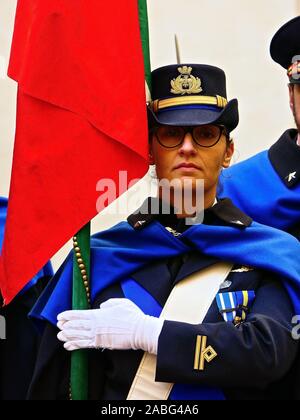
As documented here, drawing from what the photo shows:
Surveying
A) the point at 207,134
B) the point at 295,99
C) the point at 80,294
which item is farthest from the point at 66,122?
the point at 295,99

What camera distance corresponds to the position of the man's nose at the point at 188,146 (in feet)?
11.8

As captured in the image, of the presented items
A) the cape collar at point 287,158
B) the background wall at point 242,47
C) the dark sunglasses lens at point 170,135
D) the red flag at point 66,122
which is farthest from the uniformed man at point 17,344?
the background wall at point 242,47

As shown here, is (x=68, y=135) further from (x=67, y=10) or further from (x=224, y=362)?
(x=224, y=362)

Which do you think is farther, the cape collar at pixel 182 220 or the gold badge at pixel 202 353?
the cape collar at pixel 182 220

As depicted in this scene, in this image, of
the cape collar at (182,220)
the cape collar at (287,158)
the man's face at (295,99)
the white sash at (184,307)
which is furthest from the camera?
the cape collar at (287,158)

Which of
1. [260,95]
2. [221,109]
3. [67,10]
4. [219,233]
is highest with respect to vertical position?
[260,95]

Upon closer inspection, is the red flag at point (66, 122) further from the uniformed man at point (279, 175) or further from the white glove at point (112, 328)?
the uniformed man at point (279, 175)

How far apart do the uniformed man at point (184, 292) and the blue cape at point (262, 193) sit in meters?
0.42

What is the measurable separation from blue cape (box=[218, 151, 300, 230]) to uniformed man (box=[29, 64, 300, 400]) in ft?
1.37

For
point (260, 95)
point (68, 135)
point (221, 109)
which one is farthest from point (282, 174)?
point (260, 95)

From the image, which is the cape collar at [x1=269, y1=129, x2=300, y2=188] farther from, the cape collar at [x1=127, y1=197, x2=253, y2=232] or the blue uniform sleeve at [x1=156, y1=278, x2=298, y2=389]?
the blue uniform sleeve at [x1=156, y1=278, x2=298, y2=389]

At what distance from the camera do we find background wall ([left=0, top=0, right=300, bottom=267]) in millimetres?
6629

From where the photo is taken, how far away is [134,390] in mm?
3486
